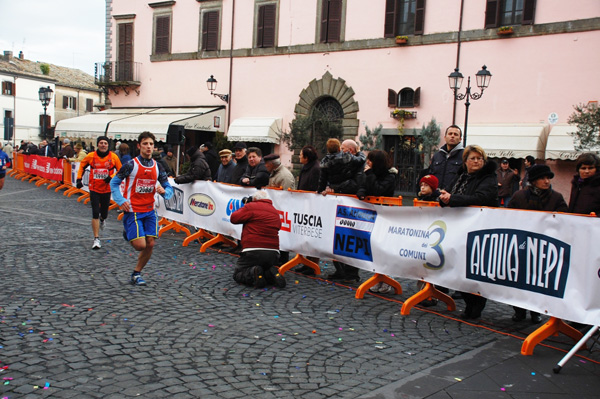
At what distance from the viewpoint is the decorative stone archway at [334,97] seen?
22.6 m

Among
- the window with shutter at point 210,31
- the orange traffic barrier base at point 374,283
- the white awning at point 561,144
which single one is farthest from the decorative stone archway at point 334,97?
the orange traffic barrier base at point 374,283

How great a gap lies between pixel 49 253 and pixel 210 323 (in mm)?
4442

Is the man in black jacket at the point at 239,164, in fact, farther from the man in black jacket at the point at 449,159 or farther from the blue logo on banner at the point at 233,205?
the man in black jacket at the point at 449,159

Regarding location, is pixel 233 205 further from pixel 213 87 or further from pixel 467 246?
pixel 213 87

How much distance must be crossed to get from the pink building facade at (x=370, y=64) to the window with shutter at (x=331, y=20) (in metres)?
0.04

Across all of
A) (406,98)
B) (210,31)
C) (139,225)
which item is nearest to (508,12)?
(406,98)

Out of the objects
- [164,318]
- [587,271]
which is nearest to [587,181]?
[587,271]

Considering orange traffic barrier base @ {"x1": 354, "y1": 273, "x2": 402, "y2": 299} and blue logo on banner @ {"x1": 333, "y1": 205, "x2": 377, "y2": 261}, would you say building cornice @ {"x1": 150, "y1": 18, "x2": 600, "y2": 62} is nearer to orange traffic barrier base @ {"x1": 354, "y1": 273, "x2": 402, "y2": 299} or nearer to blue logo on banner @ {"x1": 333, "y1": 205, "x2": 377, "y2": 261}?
blue logo on banner @ {"x1": 333, "y1": 205, "x2": 377, "y2": 261}

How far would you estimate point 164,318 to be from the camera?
18.6ft

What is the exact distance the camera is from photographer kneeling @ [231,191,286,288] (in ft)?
23.8

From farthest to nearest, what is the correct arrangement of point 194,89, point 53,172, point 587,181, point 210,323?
point 194,89, point 53,172, point 587,181, point 210,323

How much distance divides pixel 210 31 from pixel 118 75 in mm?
6713

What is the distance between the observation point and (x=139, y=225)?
7.10 m

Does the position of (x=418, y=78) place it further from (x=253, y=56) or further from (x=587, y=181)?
(x=587, y=181)
